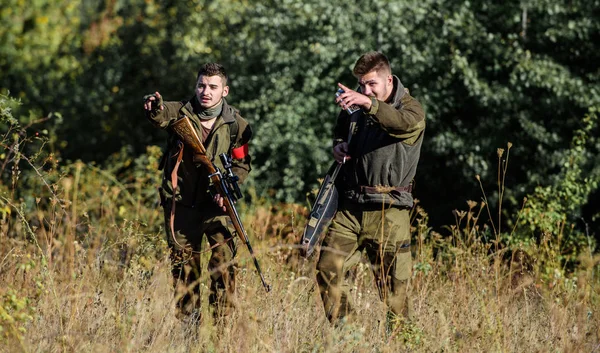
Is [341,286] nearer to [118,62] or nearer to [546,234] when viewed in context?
[546,234]

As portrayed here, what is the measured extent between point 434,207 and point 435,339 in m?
5.49

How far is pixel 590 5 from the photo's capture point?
932 centimetres

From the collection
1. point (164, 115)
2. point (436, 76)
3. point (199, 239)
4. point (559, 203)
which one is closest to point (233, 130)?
point (164, 115)

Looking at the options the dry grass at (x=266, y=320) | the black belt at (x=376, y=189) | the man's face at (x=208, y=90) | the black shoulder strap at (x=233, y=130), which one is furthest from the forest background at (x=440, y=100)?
the man's face at (x=208, y=90)

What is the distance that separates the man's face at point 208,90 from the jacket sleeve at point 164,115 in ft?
0.51

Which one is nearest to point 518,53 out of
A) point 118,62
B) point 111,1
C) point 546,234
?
point 546,234

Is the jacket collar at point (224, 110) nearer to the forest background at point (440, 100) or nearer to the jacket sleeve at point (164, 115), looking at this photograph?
the jacket sleeve at point (164, 115)

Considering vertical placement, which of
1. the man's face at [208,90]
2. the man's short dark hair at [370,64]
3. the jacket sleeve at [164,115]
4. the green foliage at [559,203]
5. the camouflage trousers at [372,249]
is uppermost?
the man's short dark hair at [370,64]

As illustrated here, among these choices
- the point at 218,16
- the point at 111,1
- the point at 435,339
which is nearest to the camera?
the point at 435,339

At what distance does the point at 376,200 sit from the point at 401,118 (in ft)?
1.64

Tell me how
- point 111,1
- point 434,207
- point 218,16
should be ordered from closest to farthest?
point 434,207
point 218,16
point 111,1

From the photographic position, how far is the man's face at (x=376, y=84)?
4.84 metres

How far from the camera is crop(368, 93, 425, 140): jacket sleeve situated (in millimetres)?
4438

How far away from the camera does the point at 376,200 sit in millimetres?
4777
